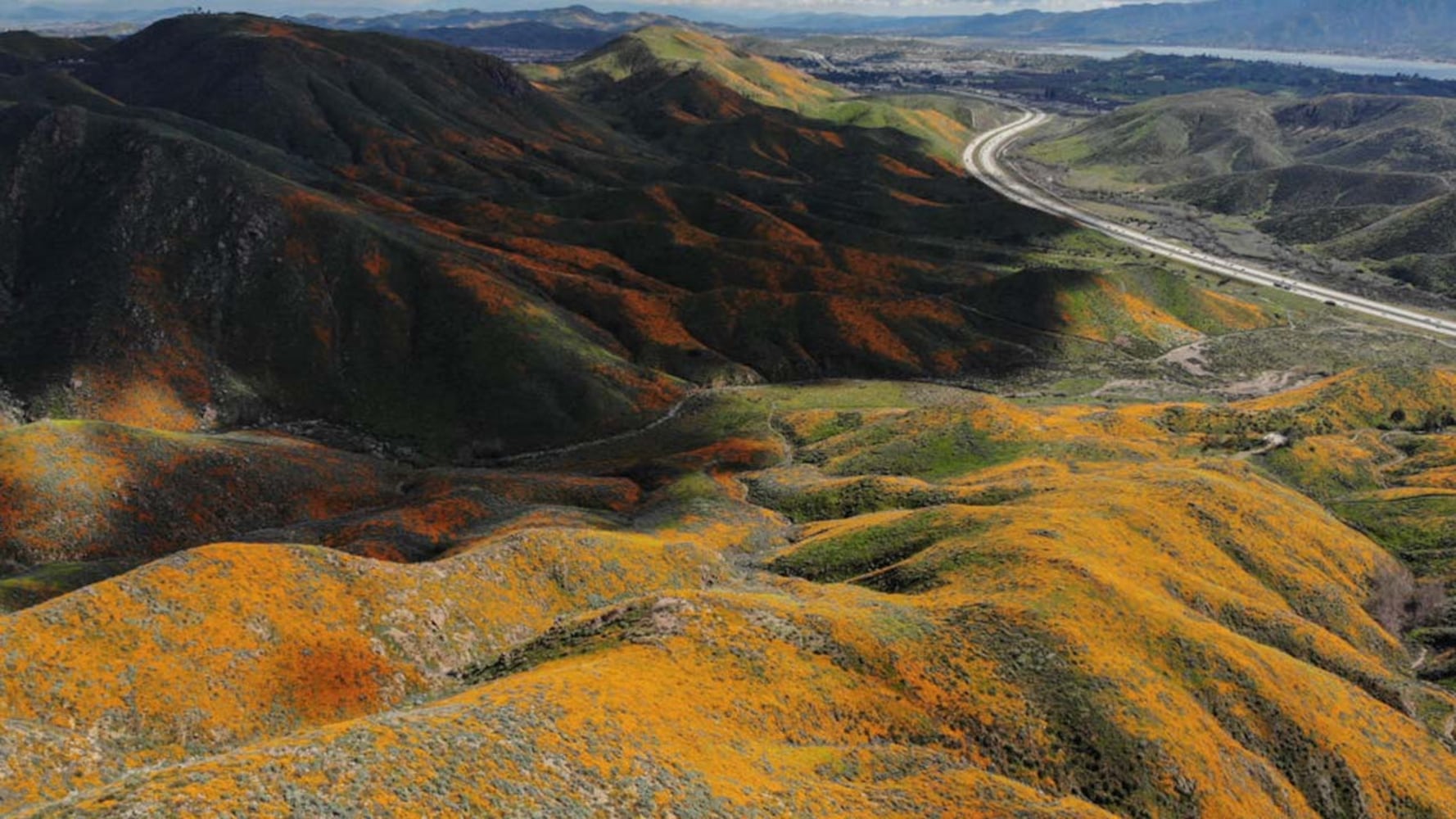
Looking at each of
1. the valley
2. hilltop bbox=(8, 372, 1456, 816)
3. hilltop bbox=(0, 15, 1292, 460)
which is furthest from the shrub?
hilltop bbox=(0, 15, 1292, 460)

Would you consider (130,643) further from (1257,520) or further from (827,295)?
(827,295)

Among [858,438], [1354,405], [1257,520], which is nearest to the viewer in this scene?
[1257,520]

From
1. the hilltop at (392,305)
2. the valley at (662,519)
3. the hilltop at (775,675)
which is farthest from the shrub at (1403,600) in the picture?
the hilltop at (392,305)

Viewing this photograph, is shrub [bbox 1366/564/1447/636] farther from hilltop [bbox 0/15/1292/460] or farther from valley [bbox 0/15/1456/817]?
hilltop [bbox 0/15/1292/460]

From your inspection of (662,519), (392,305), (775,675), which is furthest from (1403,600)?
(392,305)

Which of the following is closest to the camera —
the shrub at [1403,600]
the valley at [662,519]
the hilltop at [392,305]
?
the valley at [662,519]

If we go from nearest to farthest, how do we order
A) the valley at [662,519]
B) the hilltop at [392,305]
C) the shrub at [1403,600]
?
the valley at [662,519]
the shrub at [1403,600]
the hilltop at [392,305]

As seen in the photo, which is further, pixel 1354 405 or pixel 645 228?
pixel 645 228

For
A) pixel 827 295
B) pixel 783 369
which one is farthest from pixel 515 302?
pixel 827 295

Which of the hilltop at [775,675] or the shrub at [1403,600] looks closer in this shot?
the hilltop at [775,675]

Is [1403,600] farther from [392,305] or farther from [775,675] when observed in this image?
[392,305]

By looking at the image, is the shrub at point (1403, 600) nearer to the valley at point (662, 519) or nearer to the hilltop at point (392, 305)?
the valley at point (662, 519)
